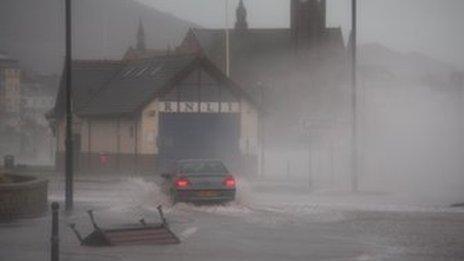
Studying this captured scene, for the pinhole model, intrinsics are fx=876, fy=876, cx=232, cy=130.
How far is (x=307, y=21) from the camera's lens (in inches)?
3519

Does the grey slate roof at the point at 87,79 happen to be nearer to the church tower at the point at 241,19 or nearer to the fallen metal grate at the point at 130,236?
the fallen metal grate at the point at 130,236

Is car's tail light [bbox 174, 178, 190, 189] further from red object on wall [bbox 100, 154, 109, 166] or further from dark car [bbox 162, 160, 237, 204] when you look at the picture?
red object on wall [bbox 100, 154, 109, 166]

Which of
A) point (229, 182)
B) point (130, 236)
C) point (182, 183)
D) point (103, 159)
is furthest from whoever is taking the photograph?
point (103, 159)

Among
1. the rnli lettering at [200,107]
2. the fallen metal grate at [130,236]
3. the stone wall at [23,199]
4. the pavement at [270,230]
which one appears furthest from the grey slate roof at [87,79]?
the fallen metal grate at [130,236]

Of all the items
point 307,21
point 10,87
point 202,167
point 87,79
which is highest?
point 307,21

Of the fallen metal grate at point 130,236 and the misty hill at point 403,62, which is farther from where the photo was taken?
the misty hill at point 403,62

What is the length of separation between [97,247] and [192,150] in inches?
1240

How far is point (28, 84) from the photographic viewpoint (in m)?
135

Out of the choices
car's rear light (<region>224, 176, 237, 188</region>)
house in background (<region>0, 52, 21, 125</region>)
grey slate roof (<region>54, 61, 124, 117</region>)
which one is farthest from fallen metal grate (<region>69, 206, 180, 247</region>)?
house in background (<region>0, 52, 21, 125</region>)

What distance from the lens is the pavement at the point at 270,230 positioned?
15773 mm

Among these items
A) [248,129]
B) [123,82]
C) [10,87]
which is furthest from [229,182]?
[10,87]

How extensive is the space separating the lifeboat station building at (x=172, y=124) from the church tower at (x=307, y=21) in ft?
130

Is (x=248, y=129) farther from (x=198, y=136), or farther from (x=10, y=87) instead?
(x=10, y=87)

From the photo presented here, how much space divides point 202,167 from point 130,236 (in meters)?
9.42
